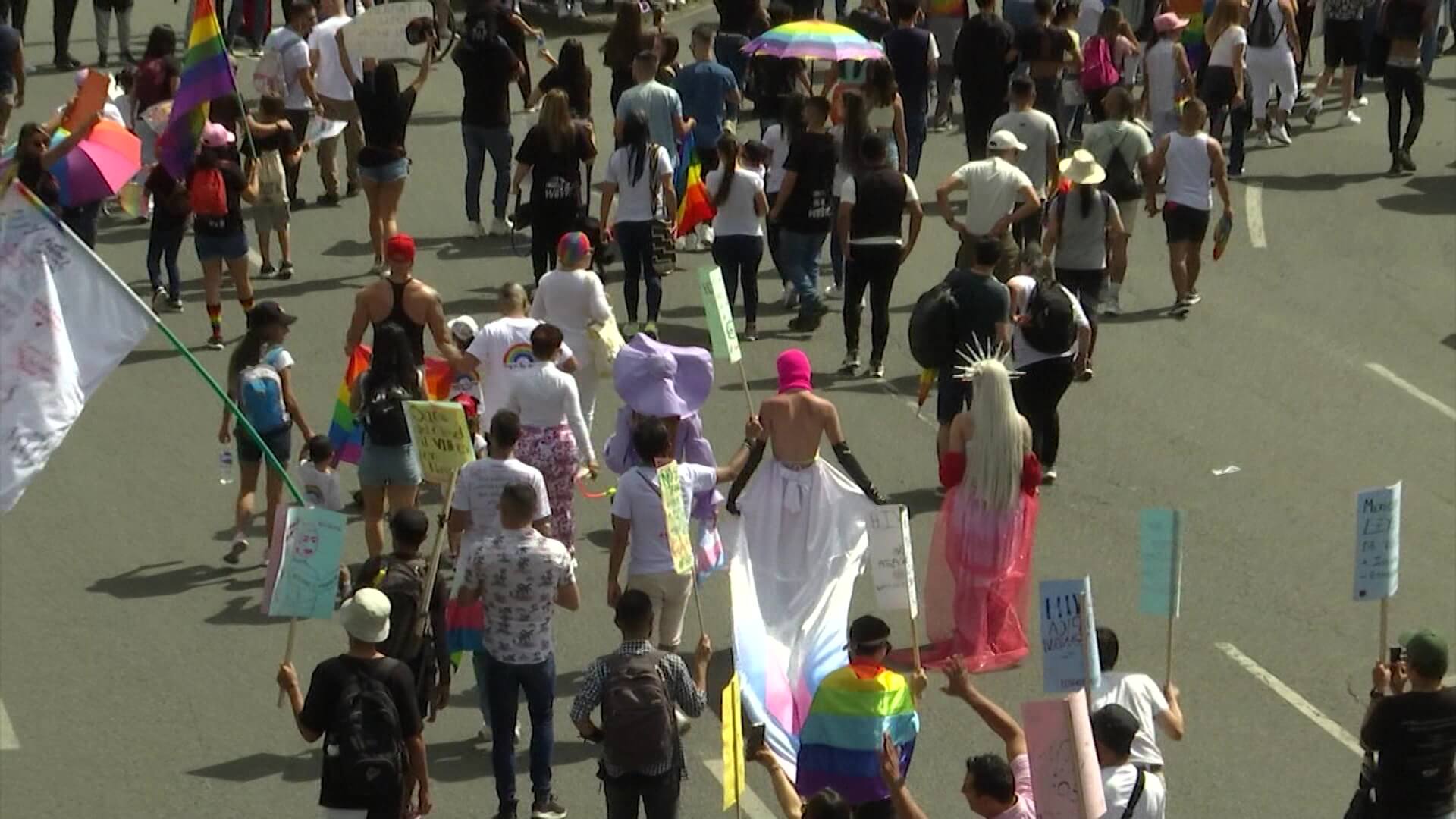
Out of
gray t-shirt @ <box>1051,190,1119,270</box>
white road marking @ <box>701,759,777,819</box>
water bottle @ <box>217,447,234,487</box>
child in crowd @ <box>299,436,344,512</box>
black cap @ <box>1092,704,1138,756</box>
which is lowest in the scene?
white road marking @ <box>701,759,777,819</box>

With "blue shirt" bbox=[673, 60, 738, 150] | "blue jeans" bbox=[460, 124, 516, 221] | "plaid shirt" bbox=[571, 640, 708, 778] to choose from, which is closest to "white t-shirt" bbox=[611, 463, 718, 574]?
"plaid shirt" bbox=[571, 640, 708, 778]

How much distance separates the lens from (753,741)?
9.88m

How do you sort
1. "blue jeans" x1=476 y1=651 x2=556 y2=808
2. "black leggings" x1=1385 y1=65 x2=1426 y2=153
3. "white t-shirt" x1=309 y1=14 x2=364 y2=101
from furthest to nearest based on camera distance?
1. "black leggings" x1=1385 y1=65 x2=1426 y2=153
2. "white t-shirt" x1=309 y1=14 x2=364 y2=101
3. "blue jeans" x1=476 y1=651 x2=556 y2=808

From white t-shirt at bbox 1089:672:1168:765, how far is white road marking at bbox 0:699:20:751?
17.6 ft

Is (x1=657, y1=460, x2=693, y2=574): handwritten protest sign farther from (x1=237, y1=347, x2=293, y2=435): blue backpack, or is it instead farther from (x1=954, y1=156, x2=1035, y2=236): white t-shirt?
(x1=954, y1=156, x2=1035, y2=236): white t-shirt

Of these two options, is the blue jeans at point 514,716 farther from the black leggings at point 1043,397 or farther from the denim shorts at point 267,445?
the black leggings at point 1043,397

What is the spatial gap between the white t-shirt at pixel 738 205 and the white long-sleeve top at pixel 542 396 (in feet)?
14.8

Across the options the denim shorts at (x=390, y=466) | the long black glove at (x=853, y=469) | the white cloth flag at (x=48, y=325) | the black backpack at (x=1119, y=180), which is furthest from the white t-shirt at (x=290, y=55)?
the white cloth flag at (x=48, y=325)

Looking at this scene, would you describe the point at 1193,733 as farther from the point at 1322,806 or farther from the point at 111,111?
the point at 111,111

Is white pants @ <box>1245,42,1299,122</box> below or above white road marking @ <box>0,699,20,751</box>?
above

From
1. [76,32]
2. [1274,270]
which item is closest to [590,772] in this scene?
[1274,270]

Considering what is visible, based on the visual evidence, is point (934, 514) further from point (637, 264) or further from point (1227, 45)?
point (1227, 45)

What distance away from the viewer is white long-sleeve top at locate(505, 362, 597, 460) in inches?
485

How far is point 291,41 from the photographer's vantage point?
64.2ft
